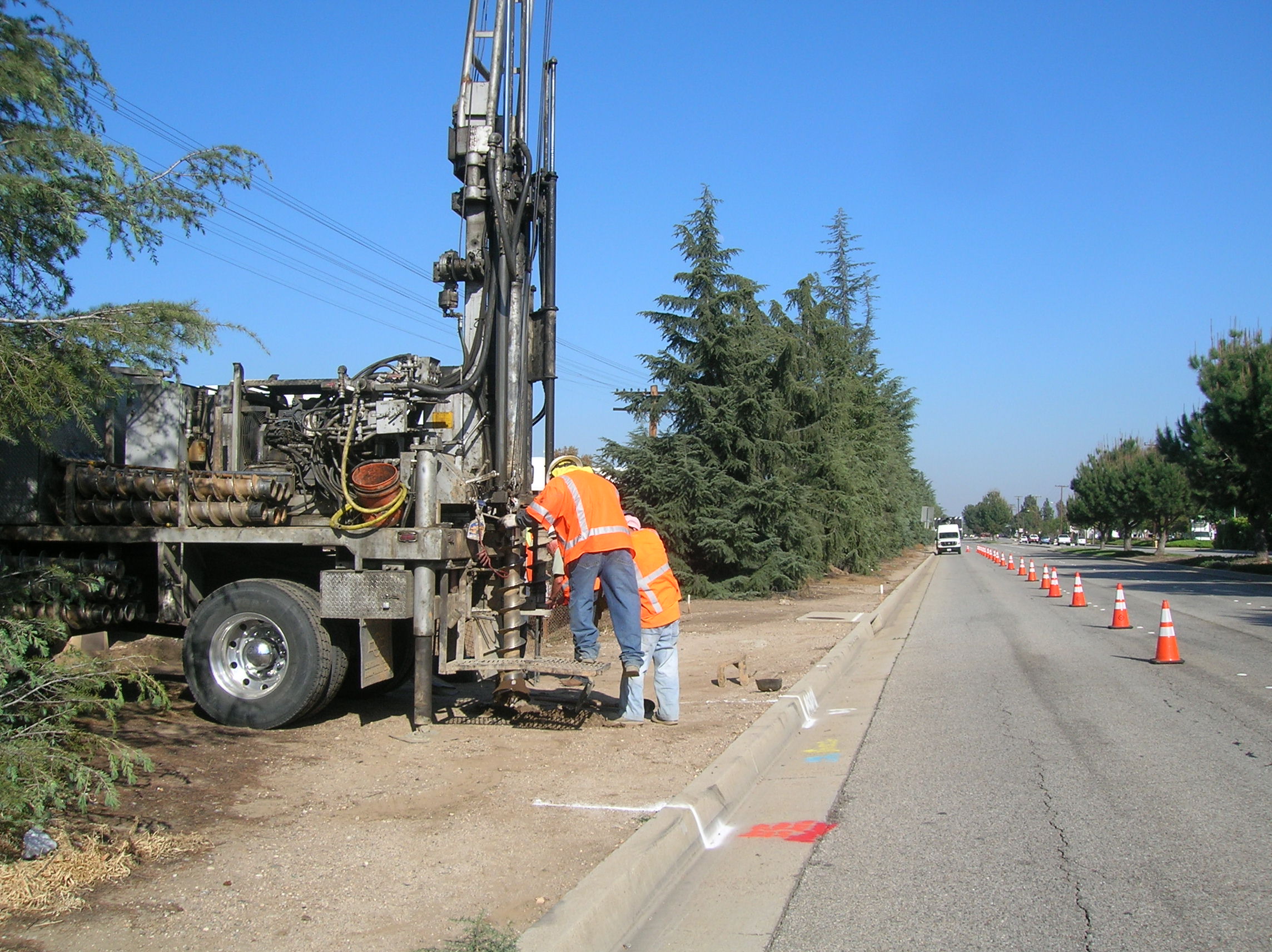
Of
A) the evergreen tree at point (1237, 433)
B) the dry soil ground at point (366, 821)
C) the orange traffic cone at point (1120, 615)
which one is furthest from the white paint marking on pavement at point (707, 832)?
the evergreen tree at point (1237, 433)

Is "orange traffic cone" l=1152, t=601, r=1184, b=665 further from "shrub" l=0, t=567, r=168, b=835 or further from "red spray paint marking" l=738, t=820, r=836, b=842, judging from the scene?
"shrub" l=0, t=567, r=168, b=835

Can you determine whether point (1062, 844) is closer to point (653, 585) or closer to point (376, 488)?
point (653, 585)

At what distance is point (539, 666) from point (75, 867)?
3415 mm

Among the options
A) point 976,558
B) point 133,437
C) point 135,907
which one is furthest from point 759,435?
point 976,558

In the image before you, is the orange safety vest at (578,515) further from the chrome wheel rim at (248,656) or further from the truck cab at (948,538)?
the truck cab at (948,538)

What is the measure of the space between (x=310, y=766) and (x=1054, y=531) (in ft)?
539

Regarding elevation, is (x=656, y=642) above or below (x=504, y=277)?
below

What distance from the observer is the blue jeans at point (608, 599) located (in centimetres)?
714

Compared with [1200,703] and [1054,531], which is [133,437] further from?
[1054,531]

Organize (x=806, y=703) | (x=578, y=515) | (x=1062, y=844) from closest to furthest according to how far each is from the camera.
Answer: (x=1062, y=844) < (x=578, y=515) < (x=806, y=703)

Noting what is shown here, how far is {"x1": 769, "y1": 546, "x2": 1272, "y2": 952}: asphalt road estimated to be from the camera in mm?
3982

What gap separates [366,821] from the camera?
4.98m

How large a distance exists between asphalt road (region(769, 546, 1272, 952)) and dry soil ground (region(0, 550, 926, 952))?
1137 mm

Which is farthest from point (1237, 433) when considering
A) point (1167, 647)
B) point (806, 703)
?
point (806, 703)
